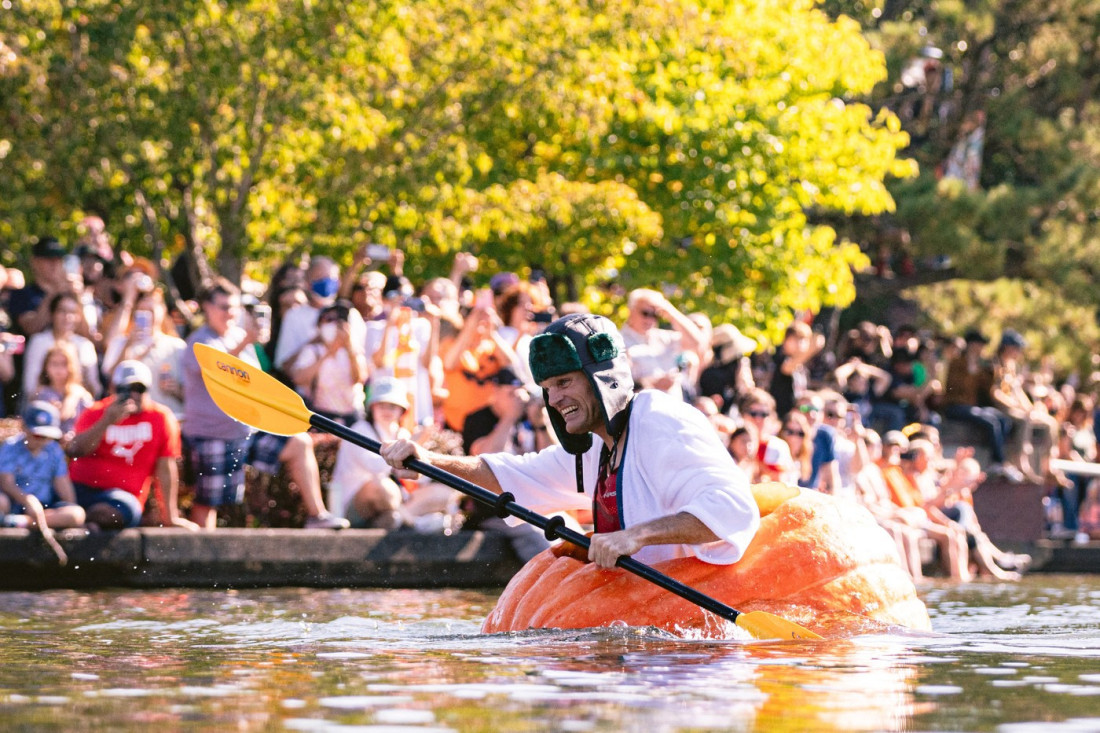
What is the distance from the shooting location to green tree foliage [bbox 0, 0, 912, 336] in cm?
1553

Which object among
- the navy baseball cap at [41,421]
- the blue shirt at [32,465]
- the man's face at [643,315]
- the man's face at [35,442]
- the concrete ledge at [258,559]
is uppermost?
the man's face at [643,315]

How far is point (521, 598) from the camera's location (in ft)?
26.7

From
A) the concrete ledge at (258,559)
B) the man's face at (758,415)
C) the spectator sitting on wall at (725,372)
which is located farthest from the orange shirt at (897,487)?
the concrete ledge at (258,559)

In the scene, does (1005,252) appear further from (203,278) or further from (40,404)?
Answer: (40,404)

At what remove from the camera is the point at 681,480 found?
7574mm

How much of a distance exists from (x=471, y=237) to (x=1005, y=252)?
42.2 feet

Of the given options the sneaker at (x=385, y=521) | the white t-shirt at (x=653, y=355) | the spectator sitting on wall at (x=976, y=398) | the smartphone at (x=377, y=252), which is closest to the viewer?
the sneaker at (x=385, y=521)

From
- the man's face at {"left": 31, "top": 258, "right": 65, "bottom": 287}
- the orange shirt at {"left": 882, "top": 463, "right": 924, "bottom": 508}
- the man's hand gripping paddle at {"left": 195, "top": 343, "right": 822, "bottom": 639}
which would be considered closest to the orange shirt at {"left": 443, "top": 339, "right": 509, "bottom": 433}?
the man's face at {"left": 31, "top": 258, "right": 65, "bottom": 287}

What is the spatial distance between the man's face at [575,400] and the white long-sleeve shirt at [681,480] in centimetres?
16

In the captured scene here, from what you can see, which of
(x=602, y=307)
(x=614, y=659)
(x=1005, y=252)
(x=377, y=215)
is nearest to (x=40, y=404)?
(x=614, y=659)

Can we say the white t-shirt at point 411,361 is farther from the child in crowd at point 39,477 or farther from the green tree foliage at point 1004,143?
the green tree foliage at point 1004,143

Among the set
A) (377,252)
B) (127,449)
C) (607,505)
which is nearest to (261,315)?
(127,449)

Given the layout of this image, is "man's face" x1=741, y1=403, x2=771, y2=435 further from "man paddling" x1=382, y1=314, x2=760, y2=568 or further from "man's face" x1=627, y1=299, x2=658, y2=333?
"man paddling" x1=382, y1=314, x2=760, y2=568

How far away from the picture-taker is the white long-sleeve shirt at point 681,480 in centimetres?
750
